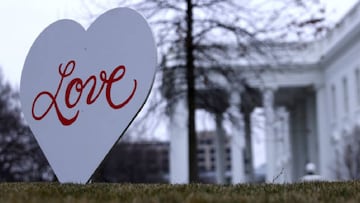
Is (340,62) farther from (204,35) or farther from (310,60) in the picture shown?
(204,35)

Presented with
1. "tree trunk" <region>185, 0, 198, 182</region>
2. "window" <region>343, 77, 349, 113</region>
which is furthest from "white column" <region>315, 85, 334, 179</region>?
"tree trunk" <region>185, 0, 198, 182</region>

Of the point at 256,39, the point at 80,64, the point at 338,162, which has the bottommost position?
the point at 338,162

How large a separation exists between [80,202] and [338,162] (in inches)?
1711

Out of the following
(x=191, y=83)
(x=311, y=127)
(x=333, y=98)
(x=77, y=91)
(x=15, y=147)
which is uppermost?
(x=333, y=98)

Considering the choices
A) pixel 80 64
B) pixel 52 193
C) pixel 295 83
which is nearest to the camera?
pixel 52 193

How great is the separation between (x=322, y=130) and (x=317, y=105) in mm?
2855

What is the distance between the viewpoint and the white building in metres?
51.9

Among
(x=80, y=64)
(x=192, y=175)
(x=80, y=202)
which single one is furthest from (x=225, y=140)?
(x=80, y=202)

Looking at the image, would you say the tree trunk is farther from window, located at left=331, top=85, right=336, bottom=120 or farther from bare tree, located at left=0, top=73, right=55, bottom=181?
window, located at left=331, top=85, right=336, bottom=120

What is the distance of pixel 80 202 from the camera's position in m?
5.99

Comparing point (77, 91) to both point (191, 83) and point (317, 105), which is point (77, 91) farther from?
point (317, 105)

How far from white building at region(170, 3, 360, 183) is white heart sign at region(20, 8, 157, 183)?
110ft

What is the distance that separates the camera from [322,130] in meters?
63.7

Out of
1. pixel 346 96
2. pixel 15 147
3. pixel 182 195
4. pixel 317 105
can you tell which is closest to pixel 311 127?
pixel 317 105
